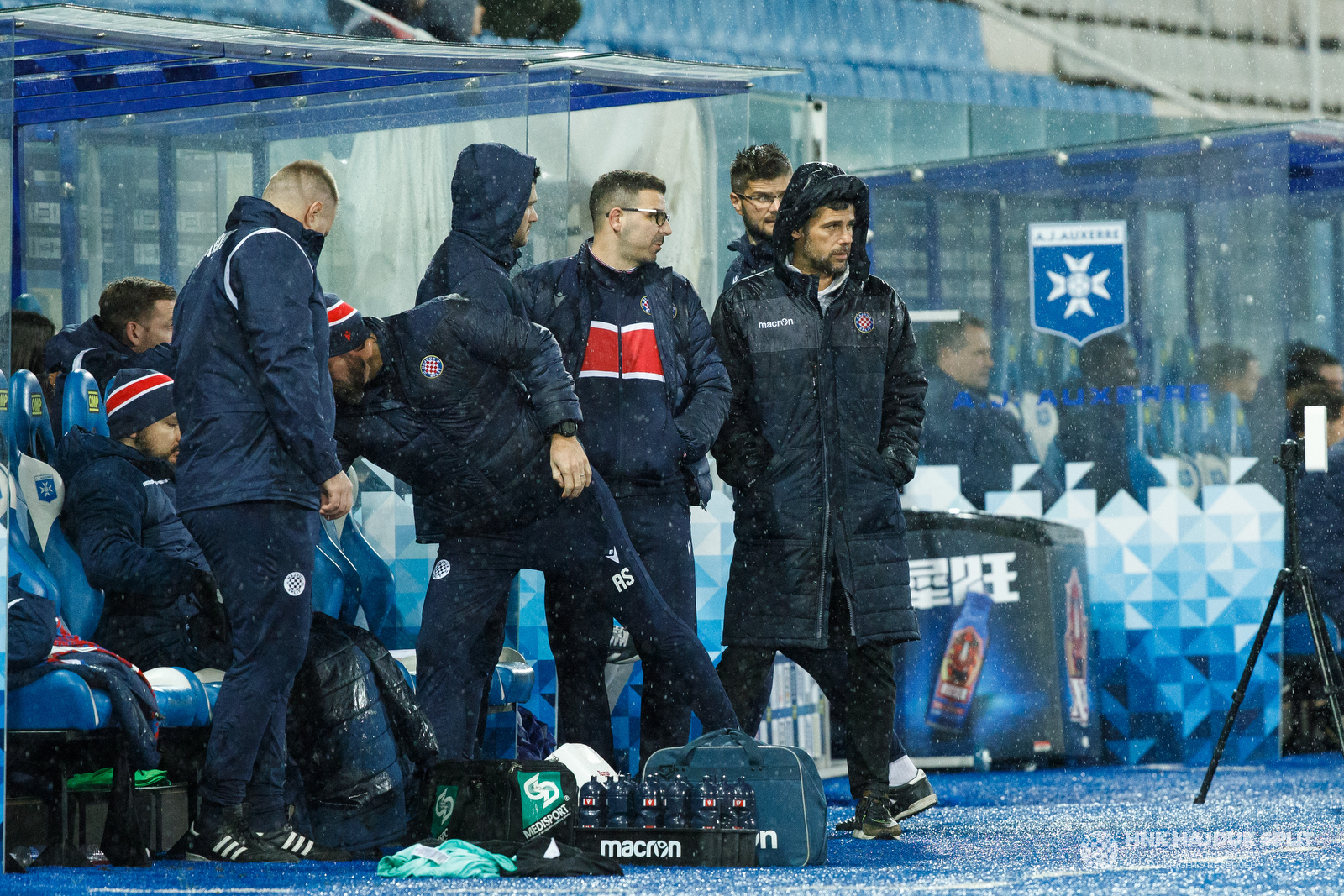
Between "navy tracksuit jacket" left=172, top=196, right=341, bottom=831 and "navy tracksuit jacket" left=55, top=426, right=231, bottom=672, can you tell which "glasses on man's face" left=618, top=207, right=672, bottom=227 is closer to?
"navy tracksuit jacket" left=172, top=196, right=341, bottom=831

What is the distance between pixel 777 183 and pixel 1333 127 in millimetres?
3350

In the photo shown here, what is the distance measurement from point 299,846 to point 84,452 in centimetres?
133

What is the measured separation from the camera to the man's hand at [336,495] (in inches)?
207

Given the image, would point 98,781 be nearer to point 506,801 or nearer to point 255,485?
point 255,485

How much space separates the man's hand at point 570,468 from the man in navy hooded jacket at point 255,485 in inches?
20.9

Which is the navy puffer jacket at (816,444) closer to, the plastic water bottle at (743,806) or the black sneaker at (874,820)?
the black sneaker at (874,820)

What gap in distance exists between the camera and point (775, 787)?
5105mm

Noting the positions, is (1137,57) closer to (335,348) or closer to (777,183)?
(777,183)

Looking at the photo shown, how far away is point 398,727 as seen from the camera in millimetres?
5625

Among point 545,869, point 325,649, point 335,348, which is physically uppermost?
point 335,348

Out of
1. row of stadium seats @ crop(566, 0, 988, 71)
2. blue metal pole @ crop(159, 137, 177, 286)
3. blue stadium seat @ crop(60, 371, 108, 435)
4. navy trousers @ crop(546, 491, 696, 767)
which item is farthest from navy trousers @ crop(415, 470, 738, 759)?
row of stadium seats @ crop(566, 0, 988, 71)

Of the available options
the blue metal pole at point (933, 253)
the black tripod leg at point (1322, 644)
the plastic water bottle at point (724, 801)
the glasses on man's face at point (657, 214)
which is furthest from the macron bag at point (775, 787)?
the blue metal pole at point (933, 253)

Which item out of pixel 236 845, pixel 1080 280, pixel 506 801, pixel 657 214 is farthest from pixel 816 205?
pixel 1080 280

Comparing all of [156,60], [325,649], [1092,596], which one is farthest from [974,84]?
[325,649]
